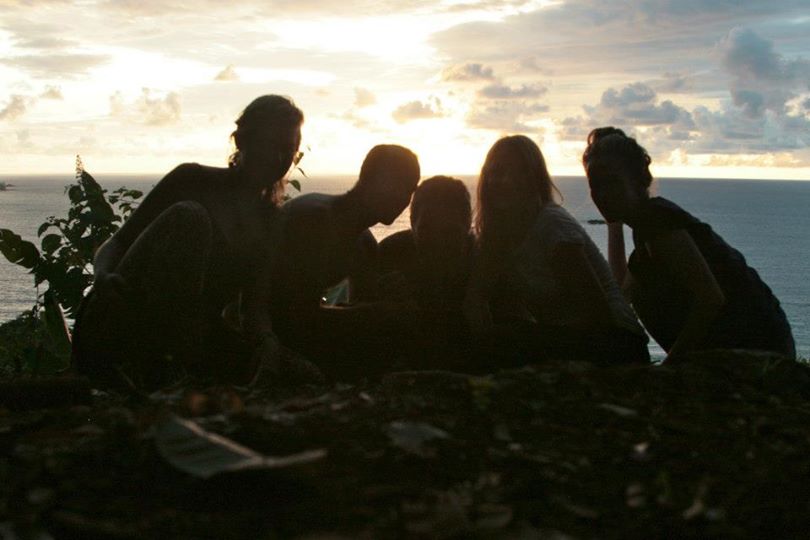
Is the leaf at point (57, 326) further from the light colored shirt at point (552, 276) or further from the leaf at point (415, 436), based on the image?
the leaf at point (415, 436)

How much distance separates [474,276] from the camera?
5836mm

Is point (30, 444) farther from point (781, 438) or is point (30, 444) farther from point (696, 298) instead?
point (696, 298)

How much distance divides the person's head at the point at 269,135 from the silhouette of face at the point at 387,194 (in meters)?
0.57

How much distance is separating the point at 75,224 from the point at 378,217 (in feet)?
13.5

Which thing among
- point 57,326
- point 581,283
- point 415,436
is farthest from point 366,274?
point 57,326

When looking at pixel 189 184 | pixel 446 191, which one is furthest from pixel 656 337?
pixel 189 184

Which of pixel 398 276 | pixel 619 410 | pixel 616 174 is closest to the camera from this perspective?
pixel 619 410

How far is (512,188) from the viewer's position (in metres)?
5.73

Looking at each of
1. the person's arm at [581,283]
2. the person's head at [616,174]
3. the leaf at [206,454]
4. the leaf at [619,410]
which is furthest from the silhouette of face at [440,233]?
the leaf at [206,454]

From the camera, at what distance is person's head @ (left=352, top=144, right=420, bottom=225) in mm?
5629

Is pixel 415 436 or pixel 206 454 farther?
pixel 415 436

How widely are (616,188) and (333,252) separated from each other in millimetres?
1884

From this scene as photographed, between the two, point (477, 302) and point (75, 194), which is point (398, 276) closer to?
point (477, 302)

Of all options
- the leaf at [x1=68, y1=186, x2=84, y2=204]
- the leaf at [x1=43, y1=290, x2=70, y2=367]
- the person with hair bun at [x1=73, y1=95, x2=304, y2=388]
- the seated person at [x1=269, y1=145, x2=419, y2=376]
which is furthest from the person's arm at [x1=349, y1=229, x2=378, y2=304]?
the leaf at [x1=68, y1=186, x2=84, y2=204]
